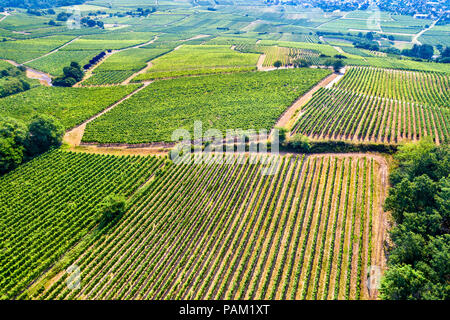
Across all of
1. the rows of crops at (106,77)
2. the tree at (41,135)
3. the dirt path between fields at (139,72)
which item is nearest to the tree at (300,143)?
the tree at (41,135)

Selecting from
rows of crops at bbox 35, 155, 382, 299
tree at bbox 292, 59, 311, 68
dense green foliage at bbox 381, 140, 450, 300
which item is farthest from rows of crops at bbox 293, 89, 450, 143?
tree at bbox 292, 59, 311, 68

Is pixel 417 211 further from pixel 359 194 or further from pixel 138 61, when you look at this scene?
pixel 138 61

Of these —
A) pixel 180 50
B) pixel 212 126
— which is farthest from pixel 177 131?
pixel 180 50

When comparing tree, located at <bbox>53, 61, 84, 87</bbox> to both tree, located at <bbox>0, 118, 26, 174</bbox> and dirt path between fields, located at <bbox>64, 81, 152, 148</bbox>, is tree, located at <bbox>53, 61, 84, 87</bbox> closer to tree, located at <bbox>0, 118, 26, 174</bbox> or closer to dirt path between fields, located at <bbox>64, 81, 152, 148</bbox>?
dirt path between fields, located at <bbox>64, 81, 152, 148</bbox>

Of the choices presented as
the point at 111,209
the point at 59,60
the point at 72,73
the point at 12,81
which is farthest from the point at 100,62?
the point at 111,209

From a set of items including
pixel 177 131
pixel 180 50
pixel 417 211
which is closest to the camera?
pixel 417 211

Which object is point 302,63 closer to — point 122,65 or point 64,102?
point 122,65
